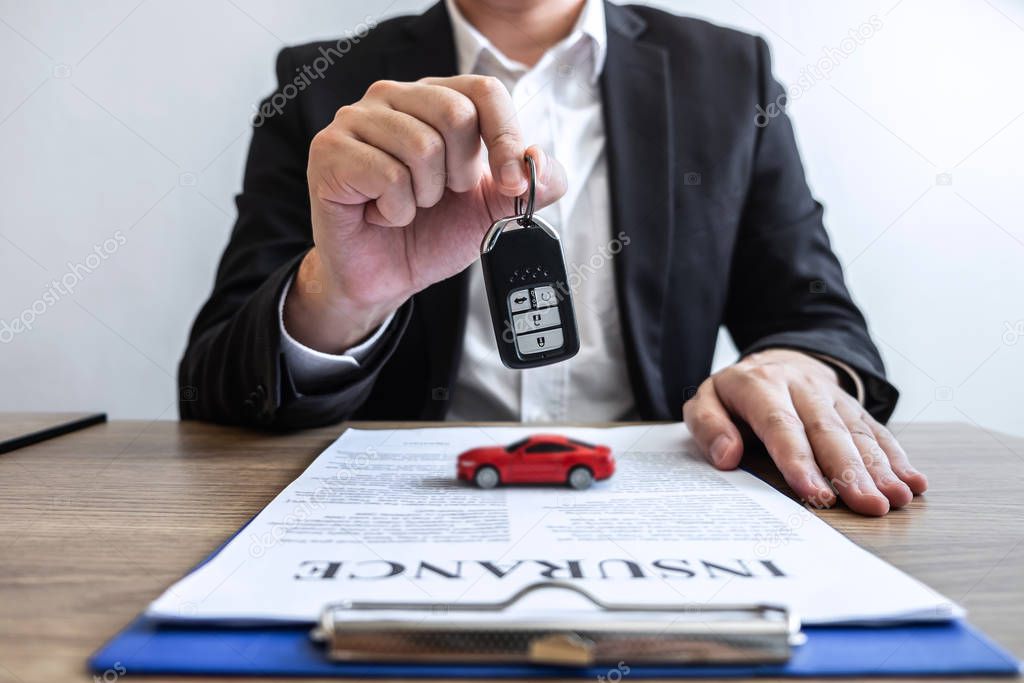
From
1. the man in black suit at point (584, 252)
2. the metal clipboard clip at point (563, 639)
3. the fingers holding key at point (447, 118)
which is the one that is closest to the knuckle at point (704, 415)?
the man in black suit at point (584, 252)

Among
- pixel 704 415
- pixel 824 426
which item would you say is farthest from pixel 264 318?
pixel 824 426

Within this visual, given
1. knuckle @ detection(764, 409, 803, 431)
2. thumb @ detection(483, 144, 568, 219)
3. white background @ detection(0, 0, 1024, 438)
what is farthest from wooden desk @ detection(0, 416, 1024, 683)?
white background @ detection(0, 0, 1024, 438)

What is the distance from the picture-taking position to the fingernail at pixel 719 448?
0.73m

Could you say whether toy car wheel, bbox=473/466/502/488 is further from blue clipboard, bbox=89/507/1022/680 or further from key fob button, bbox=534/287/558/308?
blue clipboard, bbox=89/507/1022/680

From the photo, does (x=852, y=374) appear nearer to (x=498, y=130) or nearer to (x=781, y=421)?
(x=781, y=421)

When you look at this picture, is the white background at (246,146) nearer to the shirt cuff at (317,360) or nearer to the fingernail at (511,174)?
the shirt cuff at (317,360)

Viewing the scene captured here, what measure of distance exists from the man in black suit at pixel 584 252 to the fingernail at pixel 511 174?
0.87 ft

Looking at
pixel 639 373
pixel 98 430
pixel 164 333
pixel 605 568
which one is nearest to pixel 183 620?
pixel 605 568

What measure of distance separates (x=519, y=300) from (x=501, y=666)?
36 centimetres

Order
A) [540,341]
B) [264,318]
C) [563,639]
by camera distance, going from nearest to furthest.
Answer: [563,639]
[540,341]
[264,318]

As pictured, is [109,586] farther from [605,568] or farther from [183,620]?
[605,568]

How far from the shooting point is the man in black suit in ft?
3.22

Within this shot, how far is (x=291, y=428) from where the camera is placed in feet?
3.17

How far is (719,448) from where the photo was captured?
0.74 m
